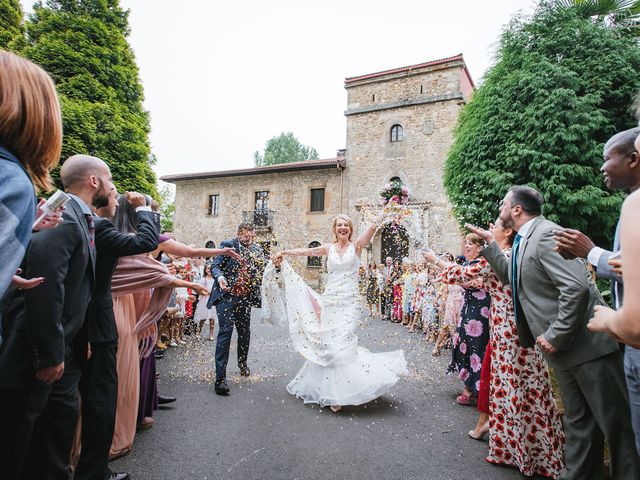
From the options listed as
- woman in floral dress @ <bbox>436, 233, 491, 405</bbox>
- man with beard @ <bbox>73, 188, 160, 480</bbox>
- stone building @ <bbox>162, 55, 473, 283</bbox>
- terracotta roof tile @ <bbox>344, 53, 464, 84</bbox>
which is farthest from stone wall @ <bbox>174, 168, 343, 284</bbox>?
man with beard @ <bbox>73, 188, 160, 480</bbox>

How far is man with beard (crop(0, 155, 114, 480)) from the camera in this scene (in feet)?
5.44

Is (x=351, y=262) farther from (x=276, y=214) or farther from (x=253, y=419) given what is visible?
(x=276, y=214)

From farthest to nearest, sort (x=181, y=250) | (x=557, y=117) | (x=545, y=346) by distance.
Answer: (x=557, y=117)
(x=181, y=250)
(x=545, y=346)

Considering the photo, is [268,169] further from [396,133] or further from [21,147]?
[21,147]

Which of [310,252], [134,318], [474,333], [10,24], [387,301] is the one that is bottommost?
[387,301]

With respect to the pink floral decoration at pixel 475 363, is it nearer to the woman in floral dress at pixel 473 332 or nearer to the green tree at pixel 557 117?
the woman in floral dress at pixel 473 332

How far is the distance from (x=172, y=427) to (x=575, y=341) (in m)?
3.79

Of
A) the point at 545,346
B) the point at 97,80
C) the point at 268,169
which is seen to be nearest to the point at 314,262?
the point at 268,169

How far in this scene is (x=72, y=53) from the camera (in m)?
12.5

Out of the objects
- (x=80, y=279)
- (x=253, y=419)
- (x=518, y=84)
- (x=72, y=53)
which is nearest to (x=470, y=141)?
(x=518, y=84)

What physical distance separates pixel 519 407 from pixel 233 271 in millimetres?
3989

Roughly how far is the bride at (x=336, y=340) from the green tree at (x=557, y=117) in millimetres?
5921

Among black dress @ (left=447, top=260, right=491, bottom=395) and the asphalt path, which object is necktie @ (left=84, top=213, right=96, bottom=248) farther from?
black dress @ (left=447, top=260, right=491, bottom=395)

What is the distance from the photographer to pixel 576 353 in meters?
2.56
